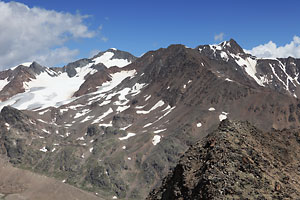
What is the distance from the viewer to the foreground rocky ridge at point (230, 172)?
848 inches

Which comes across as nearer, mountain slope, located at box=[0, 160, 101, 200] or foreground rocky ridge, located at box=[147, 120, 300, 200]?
foreground rocky ridge, located at box=[147, 120, 300, 200]

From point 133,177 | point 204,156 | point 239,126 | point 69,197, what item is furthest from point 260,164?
point 133,177

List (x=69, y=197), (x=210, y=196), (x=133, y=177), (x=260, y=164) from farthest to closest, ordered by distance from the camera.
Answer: (x=133, y=177)
(x=69, y=197)
(x=260, y=164)
(x=210, y=196)

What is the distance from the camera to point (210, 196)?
70.4ft

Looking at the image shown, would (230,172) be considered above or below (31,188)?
above

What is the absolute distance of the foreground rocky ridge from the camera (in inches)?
848

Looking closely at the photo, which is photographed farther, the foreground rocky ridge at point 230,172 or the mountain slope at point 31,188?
the mountain slope at point 31,188

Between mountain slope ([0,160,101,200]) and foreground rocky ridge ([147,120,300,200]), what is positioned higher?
foreground rocky ridge ([147,120,300,200])

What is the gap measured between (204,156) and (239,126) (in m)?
5.46

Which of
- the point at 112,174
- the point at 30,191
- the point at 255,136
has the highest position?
the point at 255,136

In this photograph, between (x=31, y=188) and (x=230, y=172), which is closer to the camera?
(x=230, y=172)

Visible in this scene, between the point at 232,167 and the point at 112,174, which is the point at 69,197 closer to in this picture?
the point at 112,174

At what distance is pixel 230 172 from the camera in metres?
22.2

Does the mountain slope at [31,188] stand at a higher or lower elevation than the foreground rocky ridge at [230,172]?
lower
